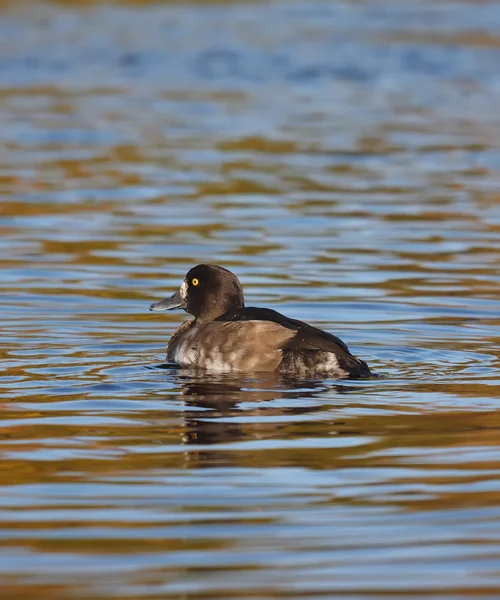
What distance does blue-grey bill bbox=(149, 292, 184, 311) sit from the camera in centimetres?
1028

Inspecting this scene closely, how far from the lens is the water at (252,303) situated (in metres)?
5.63

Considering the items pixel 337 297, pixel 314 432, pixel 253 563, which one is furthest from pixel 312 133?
pixel 253 563

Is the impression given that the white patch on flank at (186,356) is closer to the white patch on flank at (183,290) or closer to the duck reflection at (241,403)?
the duck reflection at (241,403)

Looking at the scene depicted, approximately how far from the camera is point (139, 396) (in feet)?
27.5

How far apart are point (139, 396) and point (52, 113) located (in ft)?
51.5

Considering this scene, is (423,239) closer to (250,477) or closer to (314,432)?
(314,432)

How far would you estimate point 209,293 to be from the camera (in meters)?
10.1

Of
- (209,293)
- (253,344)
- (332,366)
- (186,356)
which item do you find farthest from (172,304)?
(332,366)

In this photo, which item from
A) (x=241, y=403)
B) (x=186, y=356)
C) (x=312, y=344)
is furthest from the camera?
(x=186, y=356)

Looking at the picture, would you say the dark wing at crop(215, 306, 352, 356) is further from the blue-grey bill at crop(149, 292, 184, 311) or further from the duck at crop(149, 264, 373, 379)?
the blue-grey bill at crop(149, 292, 184, 311)

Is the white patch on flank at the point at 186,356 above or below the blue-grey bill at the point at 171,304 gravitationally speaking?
below

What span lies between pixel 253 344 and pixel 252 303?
267cm

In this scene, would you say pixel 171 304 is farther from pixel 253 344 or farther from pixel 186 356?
pixel 253 344

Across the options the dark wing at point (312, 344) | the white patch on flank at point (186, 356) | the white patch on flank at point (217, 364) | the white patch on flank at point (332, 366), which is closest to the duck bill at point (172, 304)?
the white patch on flank at point (186, 356)
